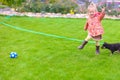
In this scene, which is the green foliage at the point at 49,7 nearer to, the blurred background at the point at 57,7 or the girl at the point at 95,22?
the blurred background at the point at 57,7

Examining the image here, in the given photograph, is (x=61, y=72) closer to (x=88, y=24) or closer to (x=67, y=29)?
(x=88, y=24)

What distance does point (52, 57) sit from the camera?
691 centimetres

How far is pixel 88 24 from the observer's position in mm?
7059

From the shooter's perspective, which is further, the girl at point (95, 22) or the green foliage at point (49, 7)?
the green foliage at point (49, 7)

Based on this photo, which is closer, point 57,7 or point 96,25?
point 96,25

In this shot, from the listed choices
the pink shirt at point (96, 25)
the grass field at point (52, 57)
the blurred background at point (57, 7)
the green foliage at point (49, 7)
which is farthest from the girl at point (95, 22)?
the green foliage at point (49, 7)

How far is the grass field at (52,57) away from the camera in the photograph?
225 inches

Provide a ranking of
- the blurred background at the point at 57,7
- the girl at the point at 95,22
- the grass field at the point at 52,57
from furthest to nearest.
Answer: the blurred background at the point at 57,7 → the girl at the point at 95,22 → the grass field at the point at 52,57

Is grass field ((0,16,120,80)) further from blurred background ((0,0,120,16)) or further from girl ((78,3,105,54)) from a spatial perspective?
blurred background ((0,0,120,16))

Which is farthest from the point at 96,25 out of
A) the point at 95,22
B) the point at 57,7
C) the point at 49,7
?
the point at 49,7

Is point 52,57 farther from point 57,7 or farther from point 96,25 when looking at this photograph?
point 57,7

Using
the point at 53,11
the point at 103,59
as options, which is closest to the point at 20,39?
the point at 103,59

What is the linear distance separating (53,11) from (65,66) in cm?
930

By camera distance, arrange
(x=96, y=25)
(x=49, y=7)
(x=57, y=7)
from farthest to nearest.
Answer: (x=49, y=7), (x=57, y=7), (x=96, y=25)
